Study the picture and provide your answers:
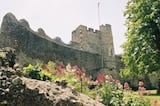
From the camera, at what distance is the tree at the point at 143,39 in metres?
23.8

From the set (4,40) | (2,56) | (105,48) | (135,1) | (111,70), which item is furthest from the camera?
(105,48)

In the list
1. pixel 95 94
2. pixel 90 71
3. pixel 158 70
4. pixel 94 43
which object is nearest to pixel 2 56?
pixel 95 94

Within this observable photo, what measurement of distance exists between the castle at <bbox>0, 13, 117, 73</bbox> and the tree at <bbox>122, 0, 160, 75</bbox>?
5777 mm

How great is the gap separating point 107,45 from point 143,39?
12.2 m

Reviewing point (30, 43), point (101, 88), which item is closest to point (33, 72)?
point (101, 88)

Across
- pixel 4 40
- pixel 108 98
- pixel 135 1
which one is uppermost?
pixel 135 1

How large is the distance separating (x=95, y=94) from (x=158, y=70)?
12.9 metres

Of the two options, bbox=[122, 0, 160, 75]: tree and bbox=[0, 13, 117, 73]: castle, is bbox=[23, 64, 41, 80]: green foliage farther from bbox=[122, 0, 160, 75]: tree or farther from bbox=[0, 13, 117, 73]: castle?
bbox=[122, 0, 160, 75]: tree

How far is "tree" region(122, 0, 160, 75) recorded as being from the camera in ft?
77.9

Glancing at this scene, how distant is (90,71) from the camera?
31422 millimetres

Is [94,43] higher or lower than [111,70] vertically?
higher

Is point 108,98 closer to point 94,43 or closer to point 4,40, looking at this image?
point 4,40

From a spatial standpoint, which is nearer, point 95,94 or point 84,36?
point 95,94

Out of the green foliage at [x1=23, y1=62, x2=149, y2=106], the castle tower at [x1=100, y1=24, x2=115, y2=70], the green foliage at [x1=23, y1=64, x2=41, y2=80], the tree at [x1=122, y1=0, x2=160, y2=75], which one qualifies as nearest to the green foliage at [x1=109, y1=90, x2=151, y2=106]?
the green foliage at [x1=23, y1=62, x2=149, y2=106]
